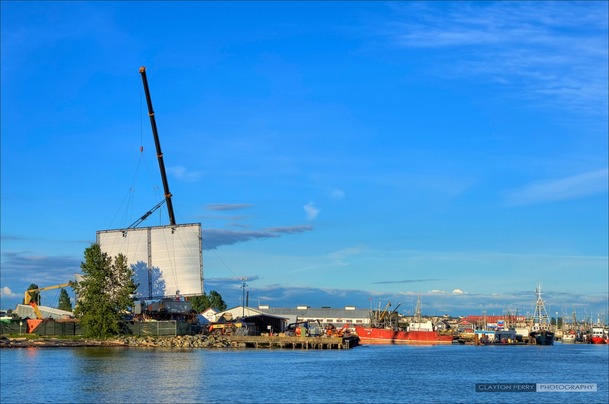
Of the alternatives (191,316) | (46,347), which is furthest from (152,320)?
(46,347)

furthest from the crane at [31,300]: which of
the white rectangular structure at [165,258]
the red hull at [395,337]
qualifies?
the red hull at [395,337]

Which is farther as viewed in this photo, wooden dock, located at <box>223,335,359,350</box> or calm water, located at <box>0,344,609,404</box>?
wooden dock, located at <box>223,335,359,350</box>


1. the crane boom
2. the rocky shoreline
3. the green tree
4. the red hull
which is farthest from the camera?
the red hull

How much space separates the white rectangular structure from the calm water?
24.1m

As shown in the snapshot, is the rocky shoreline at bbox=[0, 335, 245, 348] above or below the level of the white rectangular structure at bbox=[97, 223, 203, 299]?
below

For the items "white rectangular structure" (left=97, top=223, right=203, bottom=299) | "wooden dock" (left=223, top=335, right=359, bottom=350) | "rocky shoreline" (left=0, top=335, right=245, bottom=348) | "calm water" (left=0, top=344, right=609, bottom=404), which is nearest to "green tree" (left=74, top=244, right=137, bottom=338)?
"rocky shoreline" (left=0, top=335, right=245, bottom=348)

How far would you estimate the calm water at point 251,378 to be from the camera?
5562 centimetres

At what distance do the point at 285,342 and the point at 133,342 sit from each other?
77.2 feet

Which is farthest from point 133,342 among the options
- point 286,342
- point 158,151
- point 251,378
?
point 251,378

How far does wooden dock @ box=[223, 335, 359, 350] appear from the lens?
118 metres

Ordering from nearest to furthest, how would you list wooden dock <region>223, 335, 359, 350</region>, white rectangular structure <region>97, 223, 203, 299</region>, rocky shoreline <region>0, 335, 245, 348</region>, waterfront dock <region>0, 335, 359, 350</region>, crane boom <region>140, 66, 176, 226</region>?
rocky shoreline <region>0, 335, 245, 348</region>
waterfront dock <region>0, 335, 359, 350</region>
wooden dock <region>223, 335, 359, 350</region>
white rectangular structure <region>97, 223, 203, 299</region>
crane boom <region>140, 66, 176, 226</region>

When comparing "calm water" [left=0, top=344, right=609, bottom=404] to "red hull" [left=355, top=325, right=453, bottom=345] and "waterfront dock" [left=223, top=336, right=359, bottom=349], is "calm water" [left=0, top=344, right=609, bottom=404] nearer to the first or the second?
"waterfront dock" [left=223, top=336, right=359, bottom=349]

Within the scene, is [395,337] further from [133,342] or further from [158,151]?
[133,342]

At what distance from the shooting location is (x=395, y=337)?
16788cm
